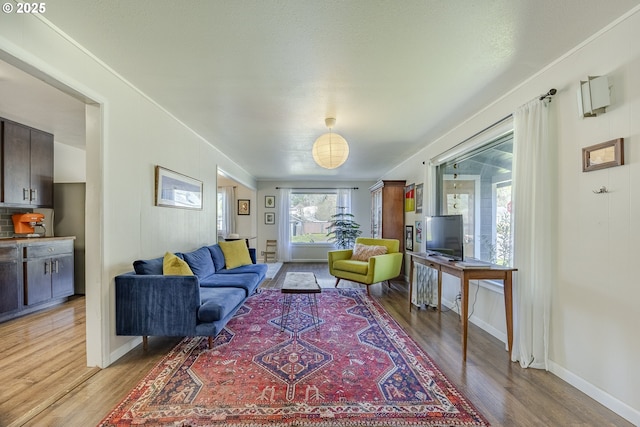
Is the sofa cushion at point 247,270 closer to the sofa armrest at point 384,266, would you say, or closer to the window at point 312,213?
the sofa armrest at point 384,266

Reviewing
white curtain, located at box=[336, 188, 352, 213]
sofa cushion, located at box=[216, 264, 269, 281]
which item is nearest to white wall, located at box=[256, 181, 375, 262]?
white curtain, located at box=[336, 188, 352, 213]

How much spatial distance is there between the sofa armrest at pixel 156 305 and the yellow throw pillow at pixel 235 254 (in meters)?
1.83

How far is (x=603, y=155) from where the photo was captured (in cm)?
182

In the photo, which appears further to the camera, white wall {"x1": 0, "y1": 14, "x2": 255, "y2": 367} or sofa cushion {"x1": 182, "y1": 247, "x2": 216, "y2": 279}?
sofa cushion {"x1": 182, "y1": 247, "x2": 216, "y2": 279}

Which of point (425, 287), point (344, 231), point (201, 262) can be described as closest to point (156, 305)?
point (201, 262)

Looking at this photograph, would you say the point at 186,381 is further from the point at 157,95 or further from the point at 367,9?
the point at 367,9

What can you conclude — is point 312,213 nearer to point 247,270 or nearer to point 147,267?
point 247,270

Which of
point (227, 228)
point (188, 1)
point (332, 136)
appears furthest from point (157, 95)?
point (227, 228)

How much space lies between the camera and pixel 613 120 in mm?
1779

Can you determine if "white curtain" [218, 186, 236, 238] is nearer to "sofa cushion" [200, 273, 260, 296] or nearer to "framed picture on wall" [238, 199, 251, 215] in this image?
"framed picture on wall" [238, 199, 251, 215]

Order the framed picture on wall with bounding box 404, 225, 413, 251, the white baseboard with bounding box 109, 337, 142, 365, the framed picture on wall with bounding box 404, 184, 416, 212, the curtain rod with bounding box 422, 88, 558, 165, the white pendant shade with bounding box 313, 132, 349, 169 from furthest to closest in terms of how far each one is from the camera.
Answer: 1. the framed picture on wall with bounding box 404, 225, 413, 251
2. the framed picture on wall with bounding box 404, 184, 416, 212
3. the white pendant shade with bounding box 313, 132, 349, 169
4. the white baseboard with bounding box 109, 337, 142, 365
5. the curtain rod with bounding box 422, 88, 558, 165

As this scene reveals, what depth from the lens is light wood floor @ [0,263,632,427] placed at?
1684mm

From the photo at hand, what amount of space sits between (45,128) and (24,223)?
1.35m

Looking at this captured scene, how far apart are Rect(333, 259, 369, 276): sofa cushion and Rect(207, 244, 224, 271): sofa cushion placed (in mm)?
1989
